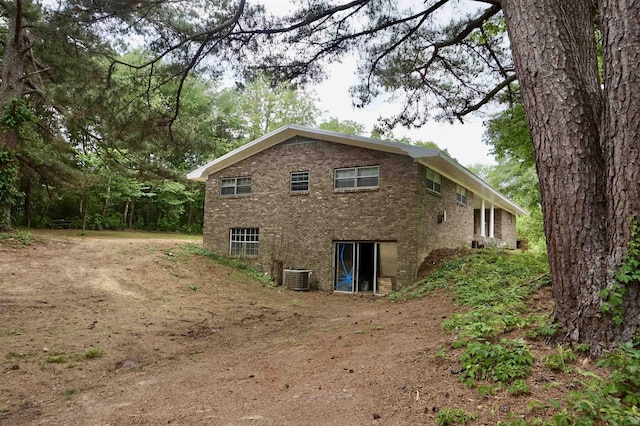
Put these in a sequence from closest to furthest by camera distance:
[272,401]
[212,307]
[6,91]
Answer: [272,401], [212,307], [6,91]

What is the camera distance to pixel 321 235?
1339 centimetres

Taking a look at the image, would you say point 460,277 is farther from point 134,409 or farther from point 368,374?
point 134,409

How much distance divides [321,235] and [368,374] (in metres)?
9.48

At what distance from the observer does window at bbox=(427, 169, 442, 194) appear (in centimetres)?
1305

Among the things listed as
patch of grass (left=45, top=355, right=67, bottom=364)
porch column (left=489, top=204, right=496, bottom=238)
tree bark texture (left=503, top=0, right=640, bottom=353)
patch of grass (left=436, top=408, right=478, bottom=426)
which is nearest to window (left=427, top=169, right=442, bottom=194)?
tree bark texture (left=503, top=0, right=640, bottom=353)

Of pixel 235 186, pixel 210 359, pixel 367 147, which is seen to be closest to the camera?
pixel 210 359

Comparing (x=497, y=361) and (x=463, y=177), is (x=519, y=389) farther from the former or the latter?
(x=463, y=177)

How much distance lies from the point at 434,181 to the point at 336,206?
11.8ft

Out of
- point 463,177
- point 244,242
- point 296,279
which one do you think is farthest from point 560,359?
point 244,242

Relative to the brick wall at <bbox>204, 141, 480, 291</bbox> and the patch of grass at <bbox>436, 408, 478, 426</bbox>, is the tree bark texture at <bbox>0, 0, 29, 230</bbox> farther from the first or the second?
the patch of grass at <bbox>436, 408, 478, 426</bbox>

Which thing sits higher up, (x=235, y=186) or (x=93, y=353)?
(x=235, y=186)

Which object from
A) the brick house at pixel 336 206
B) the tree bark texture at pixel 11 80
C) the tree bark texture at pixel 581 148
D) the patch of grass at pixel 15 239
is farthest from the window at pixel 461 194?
the tree bark texture at pixel 11 80

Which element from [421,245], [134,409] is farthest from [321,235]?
[134,409]

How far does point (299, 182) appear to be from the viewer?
555 inches
